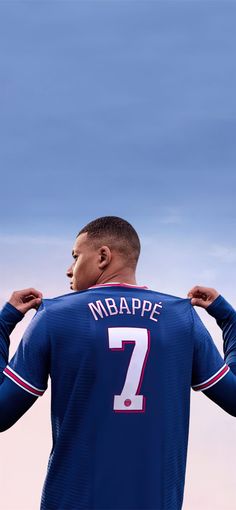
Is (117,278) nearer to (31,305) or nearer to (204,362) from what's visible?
(31,305)

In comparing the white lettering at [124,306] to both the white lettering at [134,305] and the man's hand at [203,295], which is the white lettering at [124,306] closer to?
the white lettering at [134,305]

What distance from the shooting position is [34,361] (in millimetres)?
4883

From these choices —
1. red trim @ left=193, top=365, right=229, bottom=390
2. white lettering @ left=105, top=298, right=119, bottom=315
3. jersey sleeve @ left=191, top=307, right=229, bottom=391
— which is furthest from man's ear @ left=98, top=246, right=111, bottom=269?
red trim @ left=193, top=365, right=229, bottom=390

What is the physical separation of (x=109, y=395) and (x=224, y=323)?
65.4 inches

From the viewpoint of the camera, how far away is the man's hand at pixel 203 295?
18.9 feet

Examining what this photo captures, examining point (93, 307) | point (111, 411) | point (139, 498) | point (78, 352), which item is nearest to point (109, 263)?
point (93, 307)

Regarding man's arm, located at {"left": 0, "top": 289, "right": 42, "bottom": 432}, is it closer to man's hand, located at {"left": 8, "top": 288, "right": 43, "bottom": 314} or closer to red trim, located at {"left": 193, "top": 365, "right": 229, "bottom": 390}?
man's hand, located at {"left": 8, "top": 288, "right": 43, "bottom": 314}

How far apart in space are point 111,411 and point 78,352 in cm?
48

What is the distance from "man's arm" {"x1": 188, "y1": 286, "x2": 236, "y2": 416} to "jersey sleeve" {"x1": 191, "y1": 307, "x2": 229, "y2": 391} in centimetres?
9

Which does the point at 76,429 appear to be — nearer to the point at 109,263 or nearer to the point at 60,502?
the point at 60,502

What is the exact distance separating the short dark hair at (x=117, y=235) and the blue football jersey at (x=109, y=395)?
453 millimetres

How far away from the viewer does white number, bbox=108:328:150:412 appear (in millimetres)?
4742

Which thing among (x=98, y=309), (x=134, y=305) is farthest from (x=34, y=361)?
(x=134, y=305)

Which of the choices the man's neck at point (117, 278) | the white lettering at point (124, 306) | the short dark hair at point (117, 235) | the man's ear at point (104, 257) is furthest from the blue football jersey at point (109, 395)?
the short dark hair at point (117, 235)
